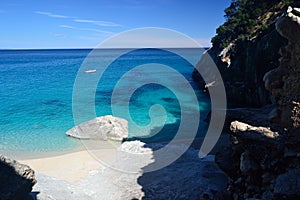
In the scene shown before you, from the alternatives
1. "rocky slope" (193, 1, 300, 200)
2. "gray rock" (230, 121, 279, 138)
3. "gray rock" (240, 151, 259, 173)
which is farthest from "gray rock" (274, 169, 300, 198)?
"gray rock" (230, 121, 279, 138)

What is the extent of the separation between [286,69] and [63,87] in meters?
42.1

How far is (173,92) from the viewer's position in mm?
39500

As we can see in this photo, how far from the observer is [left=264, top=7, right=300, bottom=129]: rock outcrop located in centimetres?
774

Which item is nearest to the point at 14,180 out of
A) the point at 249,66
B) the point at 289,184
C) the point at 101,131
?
the point at 289,184

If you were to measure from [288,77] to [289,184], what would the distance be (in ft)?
12.0

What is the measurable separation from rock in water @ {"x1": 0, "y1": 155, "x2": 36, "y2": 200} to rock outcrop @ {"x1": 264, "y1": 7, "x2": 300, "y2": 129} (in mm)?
9553

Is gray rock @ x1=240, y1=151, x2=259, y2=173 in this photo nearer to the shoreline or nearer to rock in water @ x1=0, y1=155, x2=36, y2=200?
rock in water @ x1=0, y1=155, x2=36, y2=200

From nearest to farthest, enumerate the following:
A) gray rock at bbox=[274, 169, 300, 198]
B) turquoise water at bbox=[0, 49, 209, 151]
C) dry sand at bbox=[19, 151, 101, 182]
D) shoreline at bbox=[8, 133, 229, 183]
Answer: gray rock at bbox=[274, 169, 300, 198], dry sand at bbox=[19, 151, 101, 182], shoreline at bbox=[8, 133, 229, 183], turquoise water at bbox=[0, 49, 209, 151]

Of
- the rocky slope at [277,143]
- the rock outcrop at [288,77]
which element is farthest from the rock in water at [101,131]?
the rock outcrop at [288,77]

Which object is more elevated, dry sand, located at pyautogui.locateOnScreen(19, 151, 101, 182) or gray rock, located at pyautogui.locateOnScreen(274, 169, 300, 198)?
gray rock, located at pyautogui.locateOnScreen(274, 169, 300, 198)

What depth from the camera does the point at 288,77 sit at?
27.3 ft

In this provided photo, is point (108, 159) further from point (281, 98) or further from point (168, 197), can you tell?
point (281, 98)

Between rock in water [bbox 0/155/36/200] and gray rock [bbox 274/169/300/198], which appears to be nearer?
gray rock [bbox 274/169/300/198]

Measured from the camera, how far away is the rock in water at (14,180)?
8.98 meters
